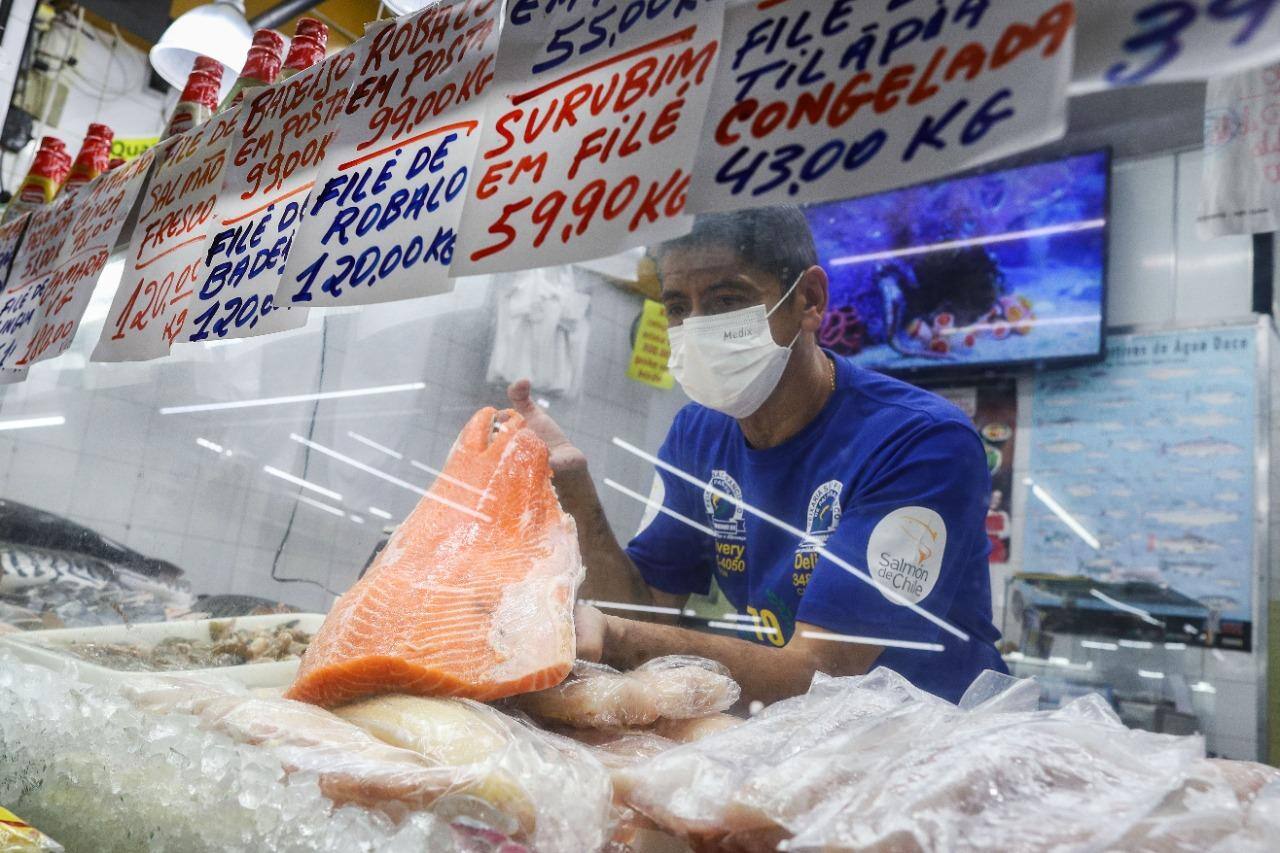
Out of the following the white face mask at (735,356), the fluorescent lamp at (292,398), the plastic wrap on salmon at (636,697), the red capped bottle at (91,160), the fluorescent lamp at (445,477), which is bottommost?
the plastic wrap on salmon at (636,697)

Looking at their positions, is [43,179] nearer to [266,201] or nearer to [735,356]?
[266,201]

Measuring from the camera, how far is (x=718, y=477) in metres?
1.41

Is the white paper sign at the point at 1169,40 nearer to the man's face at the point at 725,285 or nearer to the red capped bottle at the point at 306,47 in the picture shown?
the man's face at the point at 725,285

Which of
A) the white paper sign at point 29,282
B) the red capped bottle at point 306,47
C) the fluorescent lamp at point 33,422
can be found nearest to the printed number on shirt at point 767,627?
the red capped bottle at point 306,47

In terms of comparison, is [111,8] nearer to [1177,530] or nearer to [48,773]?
[48,773]

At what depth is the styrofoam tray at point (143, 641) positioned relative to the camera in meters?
1.64

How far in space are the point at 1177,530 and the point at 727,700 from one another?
3.08m

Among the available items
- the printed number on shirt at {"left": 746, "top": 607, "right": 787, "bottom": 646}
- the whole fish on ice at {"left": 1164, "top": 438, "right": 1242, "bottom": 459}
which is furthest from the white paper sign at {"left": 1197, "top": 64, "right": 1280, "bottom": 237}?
the whole fish on ice at {"left": 1164, "top": 438, "right": 1242, "bottom": 459}

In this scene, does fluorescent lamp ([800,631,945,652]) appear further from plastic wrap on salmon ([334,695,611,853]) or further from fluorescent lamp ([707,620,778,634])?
plastic wrap on salmon ([334,695,611,853])

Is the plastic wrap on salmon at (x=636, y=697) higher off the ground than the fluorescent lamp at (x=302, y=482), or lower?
lower

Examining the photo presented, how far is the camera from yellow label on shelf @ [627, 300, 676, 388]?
55.9 inches

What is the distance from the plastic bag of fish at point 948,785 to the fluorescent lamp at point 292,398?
927 millimetres

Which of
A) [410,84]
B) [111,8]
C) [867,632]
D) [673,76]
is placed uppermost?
[111,8]

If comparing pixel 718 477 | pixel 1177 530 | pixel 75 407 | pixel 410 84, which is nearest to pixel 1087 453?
pixel 1177 530
